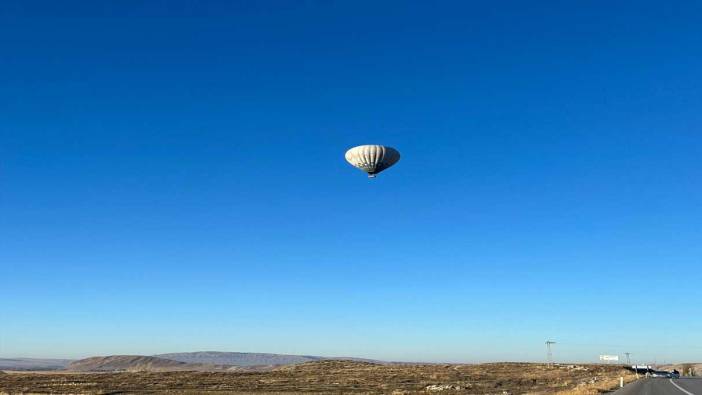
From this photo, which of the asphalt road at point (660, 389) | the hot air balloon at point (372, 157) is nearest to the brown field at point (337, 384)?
the asphalt road at point (660, 389)

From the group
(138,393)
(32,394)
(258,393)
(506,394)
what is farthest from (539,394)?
(32,394)

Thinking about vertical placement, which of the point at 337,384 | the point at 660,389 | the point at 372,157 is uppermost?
the point at 372,157

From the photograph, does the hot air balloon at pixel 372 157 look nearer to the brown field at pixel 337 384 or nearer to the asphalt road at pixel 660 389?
the brown field at pixel 337 384

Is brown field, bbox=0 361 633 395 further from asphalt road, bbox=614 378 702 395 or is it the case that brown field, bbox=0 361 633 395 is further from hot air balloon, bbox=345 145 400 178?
hot air balloon, bbox=345 145 400 178

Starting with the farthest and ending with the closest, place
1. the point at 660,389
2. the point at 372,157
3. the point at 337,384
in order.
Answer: the point at 337,384
the point at 372,157
the point at 660,389

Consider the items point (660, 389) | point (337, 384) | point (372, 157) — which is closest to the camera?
point (660, 389)

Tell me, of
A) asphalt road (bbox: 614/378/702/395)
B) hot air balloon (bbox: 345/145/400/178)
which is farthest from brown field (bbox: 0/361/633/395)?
hot air balloon (bbox: 345/145/400/178)

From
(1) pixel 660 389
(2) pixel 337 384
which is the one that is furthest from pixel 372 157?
(1) pixel 660 389

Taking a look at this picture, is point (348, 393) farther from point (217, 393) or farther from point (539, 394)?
point (539, 394)

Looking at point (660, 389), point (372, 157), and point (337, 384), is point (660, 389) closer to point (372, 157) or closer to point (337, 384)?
point (372, 157)
